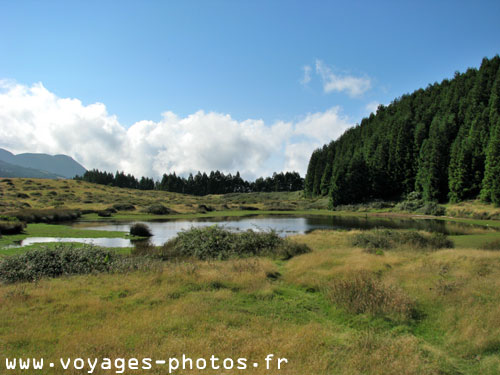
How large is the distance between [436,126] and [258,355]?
89947 mm

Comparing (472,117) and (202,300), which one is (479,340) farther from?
(472,117)

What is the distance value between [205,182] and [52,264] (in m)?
161

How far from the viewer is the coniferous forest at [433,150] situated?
61.2 meters

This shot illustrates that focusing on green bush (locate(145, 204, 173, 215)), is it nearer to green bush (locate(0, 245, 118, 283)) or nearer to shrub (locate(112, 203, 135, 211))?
shrub (locate(112, 203, 135, 211))

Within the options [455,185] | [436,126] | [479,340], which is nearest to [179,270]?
[479,340]

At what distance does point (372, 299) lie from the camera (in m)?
9.09

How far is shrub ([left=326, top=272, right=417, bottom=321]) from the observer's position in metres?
8.65

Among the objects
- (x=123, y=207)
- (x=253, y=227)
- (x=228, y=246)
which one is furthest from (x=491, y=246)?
(x=123, y=207)

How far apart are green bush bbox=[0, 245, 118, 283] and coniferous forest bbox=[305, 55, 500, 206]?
6169cm

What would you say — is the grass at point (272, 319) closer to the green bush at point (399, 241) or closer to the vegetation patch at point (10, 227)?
the green bush at point (399, 241)

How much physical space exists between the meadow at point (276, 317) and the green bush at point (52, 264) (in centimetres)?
82

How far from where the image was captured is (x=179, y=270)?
13641 millimetres

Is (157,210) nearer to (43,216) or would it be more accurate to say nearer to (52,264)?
(43,216)

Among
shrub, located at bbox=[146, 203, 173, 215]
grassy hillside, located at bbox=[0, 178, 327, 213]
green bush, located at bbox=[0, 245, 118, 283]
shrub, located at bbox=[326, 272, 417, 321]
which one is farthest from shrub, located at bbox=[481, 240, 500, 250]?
grassy hillside, located at bbox=[0, 178, 327, 213]
